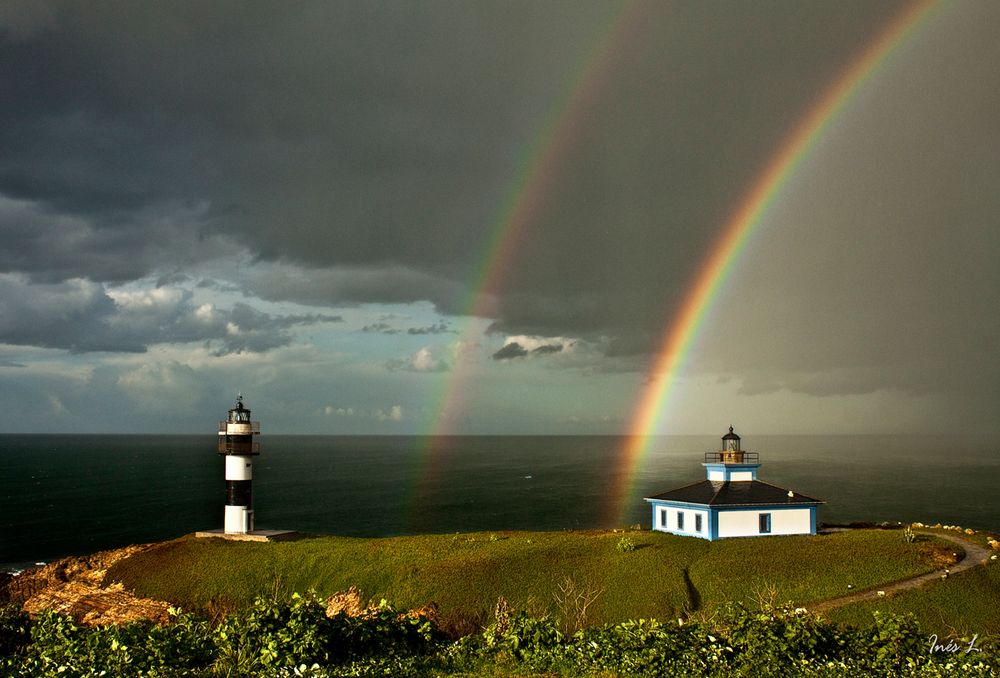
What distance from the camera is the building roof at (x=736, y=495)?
45656 mm

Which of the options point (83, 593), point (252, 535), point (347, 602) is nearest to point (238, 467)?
point (252, 535)

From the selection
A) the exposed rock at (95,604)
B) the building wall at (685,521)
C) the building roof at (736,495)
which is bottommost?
the exposed rock at (95,604)

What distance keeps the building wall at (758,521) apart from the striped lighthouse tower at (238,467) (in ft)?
106

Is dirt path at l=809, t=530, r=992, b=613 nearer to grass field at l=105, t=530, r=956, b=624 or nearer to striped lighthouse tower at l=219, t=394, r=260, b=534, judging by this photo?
grass field at l=105, t=530, r=956, b=624

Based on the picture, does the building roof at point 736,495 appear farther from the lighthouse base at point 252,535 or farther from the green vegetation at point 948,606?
the lighthouse base at point 252,535

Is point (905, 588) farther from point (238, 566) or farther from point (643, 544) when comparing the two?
point (238, 566)

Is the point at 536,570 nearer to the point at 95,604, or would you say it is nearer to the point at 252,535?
the point at 252,535

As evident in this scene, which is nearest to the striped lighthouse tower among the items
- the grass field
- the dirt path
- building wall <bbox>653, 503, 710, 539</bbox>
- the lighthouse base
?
the lighthouse base

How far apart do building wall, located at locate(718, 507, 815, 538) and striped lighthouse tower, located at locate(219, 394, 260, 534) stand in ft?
106

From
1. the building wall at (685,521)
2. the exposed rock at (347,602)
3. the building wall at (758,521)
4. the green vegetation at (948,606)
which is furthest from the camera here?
the building wall at (685,521)

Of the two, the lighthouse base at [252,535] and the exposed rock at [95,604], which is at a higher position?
the lighthouse base at [252,535]

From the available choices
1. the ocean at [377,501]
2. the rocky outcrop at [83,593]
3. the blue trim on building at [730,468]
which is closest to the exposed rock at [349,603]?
the rocky outcrop at [83,593]

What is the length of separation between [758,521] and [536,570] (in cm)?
1483

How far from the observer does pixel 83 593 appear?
42.4 metres
